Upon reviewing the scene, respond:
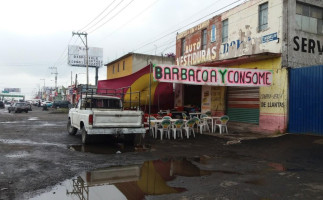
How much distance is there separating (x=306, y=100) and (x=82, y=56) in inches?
2138

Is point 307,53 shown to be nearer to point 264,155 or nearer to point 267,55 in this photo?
point 267,55

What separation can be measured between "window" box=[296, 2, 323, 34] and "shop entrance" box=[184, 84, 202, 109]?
8.46m

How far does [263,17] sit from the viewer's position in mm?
14070

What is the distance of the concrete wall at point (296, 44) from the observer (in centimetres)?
1280

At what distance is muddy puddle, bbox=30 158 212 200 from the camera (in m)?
5.04

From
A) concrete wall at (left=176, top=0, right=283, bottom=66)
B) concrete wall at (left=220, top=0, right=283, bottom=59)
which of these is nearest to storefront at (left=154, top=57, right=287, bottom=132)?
concrete wall at (left=220, top=0, right=283, bottom=59)

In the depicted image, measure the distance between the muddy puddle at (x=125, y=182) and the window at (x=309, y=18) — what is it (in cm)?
967

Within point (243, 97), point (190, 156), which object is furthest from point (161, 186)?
point (243, 97)

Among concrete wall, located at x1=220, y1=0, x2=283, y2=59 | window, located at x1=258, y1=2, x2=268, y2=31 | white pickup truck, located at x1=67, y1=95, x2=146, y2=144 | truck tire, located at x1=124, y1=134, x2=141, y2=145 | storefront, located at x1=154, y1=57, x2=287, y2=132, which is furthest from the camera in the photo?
window, located at x1=258, y1=2, x2=268, y2=31

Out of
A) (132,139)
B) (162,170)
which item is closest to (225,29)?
(132,139)

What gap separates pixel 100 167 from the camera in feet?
23.0

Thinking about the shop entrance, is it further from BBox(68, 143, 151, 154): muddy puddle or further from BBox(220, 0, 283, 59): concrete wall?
BBox(68, 143, 151, 154): muddy puddle

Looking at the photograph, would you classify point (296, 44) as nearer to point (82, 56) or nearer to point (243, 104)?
point (243, 104)

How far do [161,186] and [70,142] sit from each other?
656 cm
